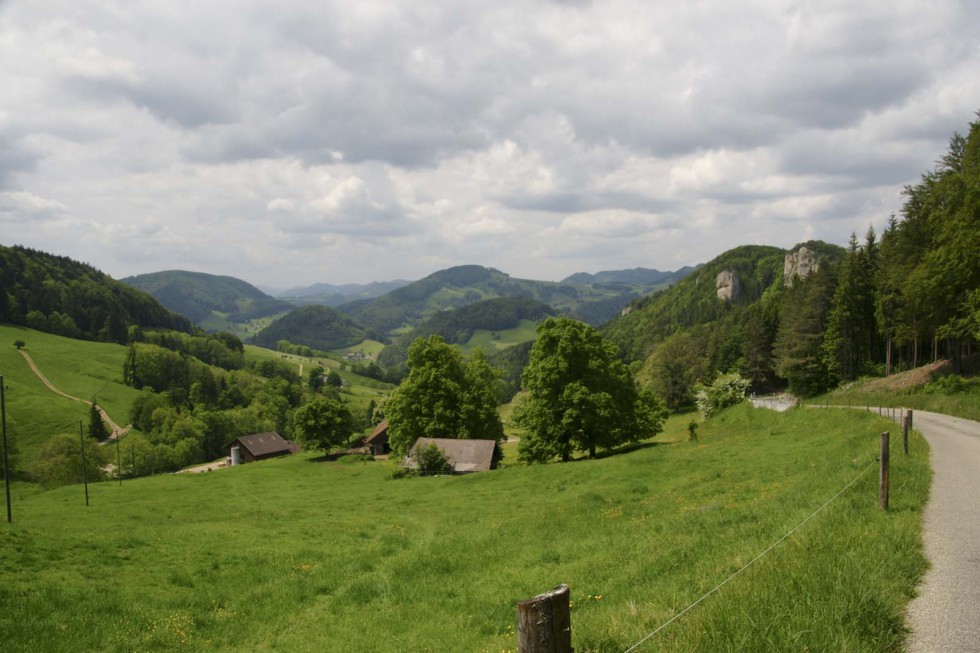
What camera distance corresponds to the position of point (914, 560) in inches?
358

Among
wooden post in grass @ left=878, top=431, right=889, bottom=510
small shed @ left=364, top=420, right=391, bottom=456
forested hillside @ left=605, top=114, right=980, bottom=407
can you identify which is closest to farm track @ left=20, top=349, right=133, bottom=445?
small shed @ left=364, top=420, right=391, bottom=456

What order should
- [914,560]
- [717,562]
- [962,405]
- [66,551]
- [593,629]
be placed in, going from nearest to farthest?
1. [593,629]
2. [914,560]
3. [717,562]
4. [66,551]
5. [962,405]

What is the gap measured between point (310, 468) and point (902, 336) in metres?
68.0

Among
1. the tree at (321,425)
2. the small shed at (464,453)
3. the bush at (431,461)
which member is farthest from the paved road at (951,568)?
the tree at (321,425)

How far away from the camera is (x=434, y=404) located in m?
61.8

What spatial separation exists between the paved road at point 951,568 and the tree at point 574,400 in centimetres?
2918

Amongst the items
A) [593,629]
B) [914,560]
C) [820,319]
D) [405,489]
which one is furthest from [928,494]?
[820,319]

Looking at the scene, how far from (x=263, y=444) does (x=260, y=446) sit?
Answer: 1.15 meters

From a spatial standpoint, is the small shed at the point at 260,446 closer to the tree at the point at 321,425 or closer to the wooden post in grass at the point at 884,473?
the tree at the point at 321,425

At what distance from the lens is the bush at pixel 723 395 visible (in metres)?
71.8

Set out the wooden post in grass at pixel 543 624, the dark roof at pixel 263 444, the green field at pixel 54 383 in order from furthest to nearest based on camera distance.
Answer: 1. the green field at pixel 54 383
2. the dark roof at pixel 263 444
3. the wooden post in grass at pixel 543 624

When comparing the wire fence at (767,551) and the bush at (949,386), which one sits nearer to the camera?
the wire fence at (767,551)

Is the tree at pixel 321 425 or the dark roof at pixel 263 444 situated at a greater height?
the tree at pixel 321 425

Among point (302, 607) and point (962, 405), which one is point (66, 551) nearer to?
point (302, 607)
